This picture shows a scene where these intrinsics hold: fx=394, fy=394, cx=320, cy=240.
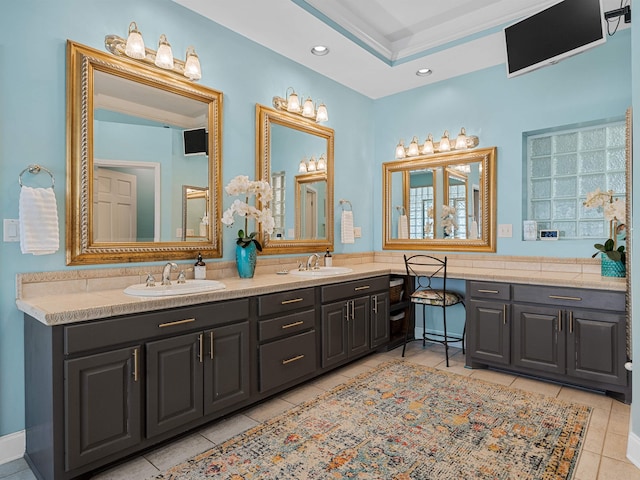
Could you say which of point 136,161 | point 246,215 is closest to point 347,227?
point 246,215

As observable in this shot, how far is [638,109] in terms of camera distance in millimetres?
2020

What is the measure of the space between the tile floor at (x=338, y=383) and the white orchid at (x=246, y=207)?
116 cm

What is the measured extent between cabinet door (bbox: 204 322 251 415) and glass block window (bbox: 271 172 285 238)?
1201 mm

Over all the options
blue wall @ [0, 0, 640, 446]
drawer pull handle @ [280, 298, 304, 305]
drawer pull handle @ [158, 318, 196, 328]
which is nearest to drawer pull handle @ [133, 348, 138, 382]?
drawer pull handle @ [158, 318, 196, 328]

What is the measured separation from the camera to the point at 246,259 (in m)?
2.95

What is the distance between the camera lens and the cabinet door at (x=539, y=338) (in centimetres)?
290

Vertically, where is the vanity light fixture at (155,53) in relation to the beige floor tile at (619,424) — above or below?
above

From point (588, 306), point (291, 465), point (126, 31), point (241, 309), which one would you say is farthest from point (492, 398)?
point (126, 31)

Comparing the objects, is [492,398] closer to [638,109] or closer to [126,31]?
[638,109]

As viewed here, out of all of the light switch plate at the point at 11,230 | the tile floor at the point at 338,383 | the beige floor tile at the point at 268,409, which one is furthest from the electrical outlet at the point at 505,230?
the light switch plate at the point at 11,230

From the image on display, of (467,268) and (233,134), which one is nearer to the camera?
(233,134)

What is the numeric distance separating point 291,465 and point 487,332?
6.57 ft

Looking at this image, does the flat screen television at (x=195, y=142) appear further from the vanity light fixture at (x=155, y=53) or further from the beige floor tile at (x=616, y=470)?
the beige floor tile at (x=616, y=470)

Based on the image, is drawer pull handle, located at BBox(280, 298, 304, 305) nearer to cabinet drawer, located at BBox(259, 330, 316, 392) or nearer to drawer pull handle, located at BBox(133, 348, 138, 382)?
cabinet drawer, located at BBox(259, 330, 316, 392)
